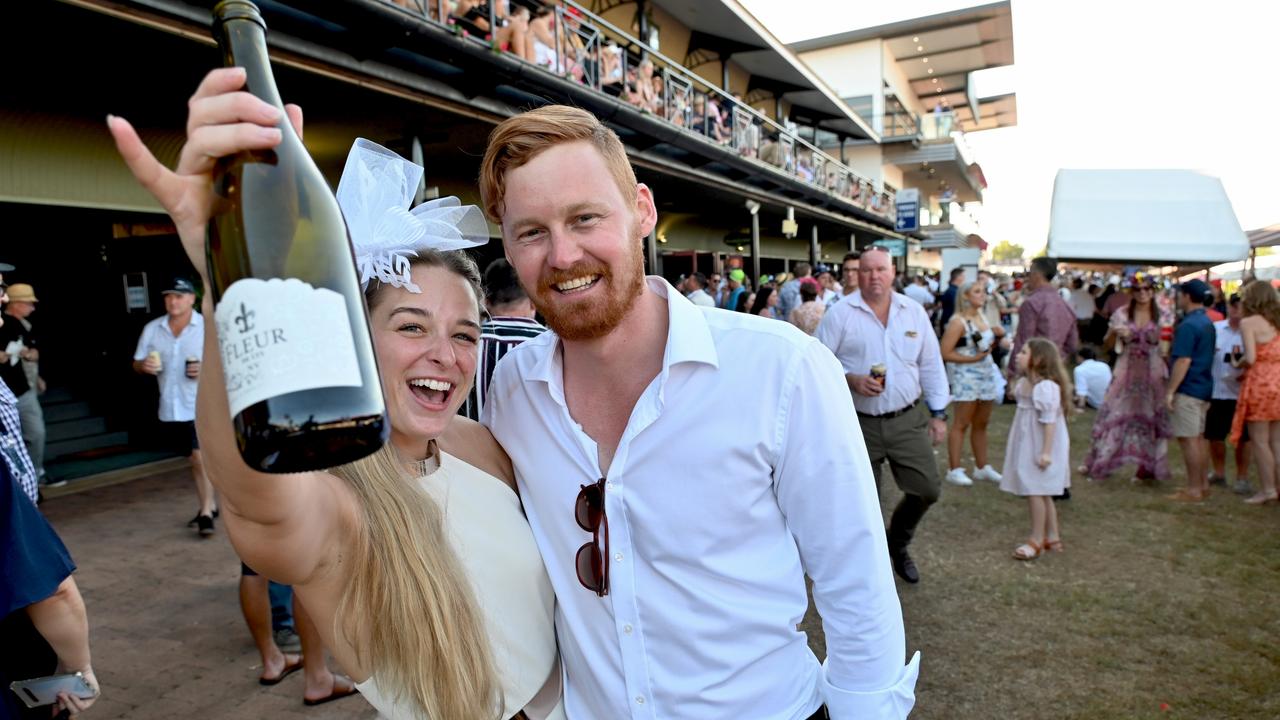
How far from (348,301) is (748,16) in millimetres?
19340

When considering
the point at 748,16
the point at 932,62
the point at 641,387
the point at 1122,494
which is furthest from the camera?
the point at 932,62

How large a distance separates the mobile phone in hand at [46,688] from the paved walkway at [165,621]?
172 cm

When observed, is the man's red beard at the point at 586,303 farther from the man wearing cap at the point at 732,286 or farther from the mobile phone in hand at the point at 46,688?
the man wearing cap at the point at 732,286

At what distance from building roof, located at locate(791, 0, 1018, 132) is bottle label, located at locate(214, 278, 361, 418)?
1462 inches

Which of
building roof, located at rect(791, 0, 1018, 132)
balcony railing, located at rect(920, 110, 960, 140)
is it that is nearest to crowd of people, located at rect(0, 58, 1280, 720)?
building roof, located at rect(791, 0, 1018, 132)

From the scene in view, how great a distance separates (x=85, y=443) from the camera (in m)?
8.82

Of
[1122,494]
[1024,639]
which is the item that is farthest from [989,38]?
[1024,639]

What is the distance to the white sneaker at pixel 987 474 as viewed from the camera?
752cm

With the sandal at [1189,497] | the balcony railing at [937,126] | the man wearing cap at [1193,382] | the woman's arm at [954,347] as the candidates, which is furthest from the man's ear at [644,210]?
the balcony railing at [937,126]

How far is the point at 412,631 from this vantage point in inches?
56.5

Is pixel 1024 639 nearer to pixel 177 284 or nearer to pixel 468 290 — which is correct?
pixel 468 290

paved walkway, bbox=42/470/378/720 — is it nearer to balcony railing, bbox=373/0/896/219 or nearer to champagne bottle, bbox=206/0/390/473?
champagne bottle, bbox=206/0/390/473

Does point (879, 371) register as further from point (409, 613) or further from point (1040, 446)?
point (409, 613)

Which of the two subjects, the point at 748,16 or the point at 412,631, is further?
the point at 748,16
